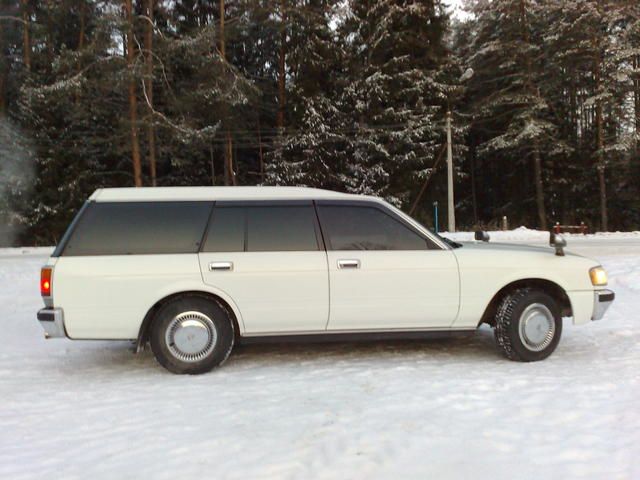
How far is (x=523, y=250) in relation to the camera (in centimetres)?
536

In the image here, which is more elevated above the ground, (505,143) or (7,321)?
(505,143)

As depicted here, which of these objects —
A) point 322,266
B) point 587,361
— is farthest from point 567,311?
point 322,266

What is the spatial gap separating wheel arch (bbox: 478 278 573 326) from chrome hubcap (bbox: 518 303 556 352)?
0.24 meters

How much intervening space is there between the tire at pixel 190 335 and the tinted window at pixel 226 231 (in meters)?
0.50

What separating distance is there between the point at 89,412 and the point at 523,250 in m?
4.19

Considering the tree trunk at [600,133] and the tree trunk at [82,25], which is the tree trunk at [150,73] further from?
the tree trunk at [600,133]

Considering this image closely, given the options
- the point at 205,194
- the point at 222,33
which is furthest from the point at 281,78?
the point at 205,194

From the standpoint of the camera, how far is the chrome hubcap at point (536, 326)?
203 inches

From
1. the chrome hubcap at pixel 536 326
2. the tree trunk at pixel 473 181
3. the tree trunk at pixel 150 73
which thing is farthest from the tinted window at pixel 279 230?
the tree trunk at pixel 473 181

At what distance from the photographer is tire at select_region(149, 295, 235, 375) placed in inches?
191

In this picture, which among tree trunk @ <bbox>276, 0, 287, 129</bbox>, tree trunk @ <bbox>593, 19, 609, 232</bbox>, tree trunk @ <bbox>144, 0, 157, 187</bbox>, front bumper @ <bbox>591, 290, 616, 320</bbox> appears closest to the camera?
front bumper @ <bbox>591, 290, 616, 320</bbox>

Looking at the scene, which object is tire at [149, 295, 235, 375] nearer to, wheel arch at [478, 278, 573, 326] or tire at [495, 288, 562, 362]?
wheel arch at [478, 278, 573, 326]

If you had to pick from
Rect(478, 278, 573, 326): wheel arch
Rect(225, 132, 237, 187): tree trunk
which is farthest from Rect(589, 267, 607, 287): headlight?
Rect(225, 132, 237, 187): tree trunk

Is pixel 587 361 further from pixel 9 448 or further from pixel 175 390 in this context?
pixel 9 448
